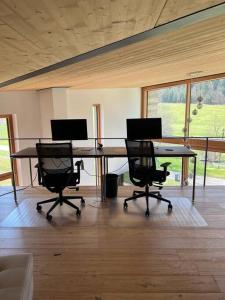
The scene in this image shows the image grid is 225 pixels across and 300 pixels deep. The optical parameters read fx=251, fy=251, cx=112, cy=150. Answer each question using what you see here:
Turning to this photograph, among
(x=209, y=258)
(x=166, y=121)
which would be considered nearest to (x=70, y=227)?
(x=209, y=258)

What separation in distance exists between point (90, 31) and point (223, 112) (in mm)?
5523

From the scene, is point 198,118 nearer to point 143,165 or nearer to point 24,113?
point 143,165

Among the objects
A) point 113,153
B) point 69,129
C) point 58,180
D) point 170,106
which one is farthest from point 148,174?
point 170,106

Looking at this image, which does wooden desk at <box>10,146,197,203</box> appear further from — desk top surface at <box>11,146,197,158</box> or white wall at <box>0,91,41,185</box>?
white wall at <box>0,91,41,185</box>

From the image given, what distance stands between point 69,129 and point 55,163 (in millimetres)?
841

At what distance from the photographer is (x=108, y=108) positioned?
809 centimetres

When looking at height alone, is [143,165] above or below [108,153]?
below

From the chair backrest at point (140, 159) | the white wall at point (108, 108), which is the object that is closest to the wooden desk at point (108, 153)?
the chair backrest at point (140, 159)

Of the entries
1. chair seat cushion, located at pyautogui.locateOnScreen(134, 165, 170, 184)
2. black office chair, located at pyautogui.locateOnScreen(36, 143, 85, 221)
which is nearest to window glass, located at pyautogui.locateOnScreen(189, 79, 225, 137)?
chair seat cushion, located at pyautogui.locateOnScreen(134, 165, 170, 184)

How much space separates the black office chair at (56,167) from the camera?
3.47 m

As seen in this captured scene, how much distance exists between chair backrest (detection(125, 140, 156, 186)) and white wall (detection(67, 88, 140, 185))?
148 inches

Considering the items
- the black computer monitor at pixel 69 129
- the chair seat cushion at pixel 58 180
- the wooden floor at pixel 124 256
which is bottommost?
the wooden floor at pixel 124 256

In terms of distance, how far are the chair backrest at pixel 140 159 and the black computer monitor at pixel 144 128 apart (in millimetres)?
517

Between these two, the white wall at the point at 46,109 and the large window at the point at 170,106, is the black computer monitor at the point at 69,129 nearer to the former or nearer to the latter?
the white wall at the point at 46,109
